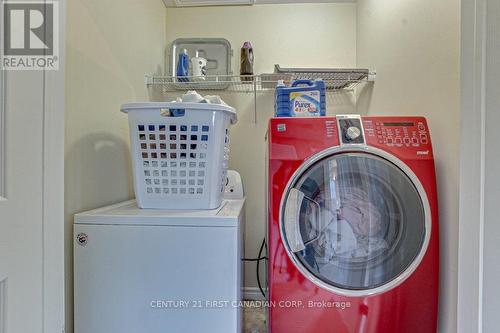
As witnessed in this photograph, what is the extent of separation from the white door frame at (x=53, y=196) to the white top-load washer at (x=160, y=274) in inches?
8.1

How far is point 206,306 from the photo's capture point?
916mm

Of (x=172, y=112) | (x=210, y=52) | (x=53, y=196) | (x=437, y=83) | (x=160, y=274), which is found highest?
(x=210, y=52)

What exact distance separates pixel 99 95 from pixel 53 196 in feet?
2.09

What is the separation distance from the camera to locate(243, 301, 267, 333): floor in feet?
5.20

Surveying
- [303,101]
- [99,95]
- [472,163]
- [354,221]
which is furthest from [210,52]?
[472,163]

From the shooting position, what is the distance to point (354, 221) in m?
1.14

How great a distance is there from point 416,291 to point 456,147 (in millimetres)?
544

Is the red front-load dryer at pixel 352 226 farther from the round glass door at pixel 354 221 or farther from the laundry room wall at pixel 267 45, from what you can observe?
the laundry room wall at pixel 267 45

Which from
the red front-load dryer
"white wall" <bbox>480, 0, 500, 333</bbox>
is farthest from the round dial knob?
"white wall" <bbox>480, 0, 500, 333</bbox>

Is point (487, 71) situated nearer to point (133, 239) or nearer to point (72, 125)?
point (133, 239)

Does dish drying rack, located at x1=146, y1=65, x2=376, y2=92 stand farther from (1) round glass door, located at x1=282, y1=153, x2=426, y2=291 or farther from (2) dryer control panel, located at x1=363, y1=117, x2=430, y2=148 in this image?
(1) round glass door, located at x1=282, y1=153, x2=426, y2=291

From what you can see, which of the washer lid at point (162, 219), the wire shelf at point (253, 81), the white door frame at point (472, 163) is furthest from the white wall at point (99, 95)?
the white door frame at point (472, 163)

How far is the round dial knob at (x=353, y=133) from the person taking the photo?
1.14 metres

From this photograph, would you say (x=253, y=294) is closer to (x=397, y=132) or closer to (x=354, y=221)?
(x=354, y=221)
